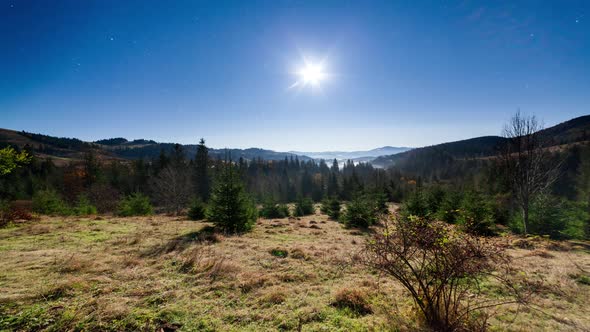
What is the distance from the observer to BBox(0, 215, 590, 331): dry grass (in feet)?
13.5

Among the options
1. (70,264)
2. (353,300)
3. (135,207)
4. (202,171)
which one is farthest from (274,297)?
(202,171)

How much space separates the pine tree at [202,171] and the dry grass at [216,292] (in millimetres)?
36357

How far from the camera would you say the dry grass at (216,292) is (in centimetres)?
412

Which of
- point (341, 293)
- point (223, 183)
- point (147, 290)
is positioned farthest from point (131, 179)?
point (341, 293)

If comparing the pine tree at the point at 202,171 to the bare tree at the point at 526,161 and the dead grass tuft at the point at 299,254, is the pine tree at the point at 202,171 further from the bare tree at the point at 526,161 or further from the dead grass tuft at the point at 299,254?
the bare tree at the point at 526,161

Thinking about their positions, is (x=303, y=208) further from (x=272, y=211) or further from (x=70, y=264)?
(x=70, y=264)

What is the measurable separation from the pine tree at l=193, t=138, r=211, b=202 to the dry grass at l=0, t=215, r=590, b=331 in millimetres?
36357

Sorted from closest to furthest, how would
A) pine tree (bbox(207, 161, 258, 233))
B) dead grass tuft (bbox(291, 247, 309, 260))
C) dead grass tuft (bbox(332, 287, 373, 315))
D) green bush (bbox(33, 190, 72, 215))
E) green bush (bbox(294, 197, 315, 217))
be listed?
dead grass tuft (bbox(332, 287, 373, 315))
dead grass tuft (bbox(291, 247, 309, 260))
pine tree (bbox(207, 161, 258, 233))
green bush (bbox(33, 190, 72, 215))
green bush (bbox(294, 197, 315, 217))

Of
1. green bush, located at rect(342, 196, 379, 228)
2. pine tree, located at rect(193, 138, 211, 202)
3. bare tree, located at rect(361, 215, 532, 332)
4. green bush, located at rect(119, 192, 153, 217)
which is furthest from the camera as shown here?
pine tree, located at rect(193, 138, 211, 202)

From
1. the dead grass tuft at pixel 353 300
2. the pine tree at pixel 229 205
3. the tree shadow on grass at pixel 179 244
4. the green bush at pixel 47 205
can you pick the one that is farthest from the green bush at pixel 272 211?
the dead grass tuft at pixel 353 300

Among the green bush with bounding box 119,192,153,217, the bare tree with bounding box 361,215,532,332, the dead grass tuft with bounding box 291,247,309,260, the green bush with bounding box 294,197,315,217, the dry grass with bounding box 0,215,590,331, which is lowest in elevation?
the green bush with bounding box 294,197,315,217

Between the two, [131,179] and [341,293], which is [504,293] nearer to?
[341,293]

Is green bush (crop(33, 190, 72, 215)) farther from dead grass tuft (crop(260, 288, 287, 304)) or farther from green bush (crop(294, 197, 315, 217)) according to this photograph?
dead grass tuft (crop(260, 288, 287, 304))

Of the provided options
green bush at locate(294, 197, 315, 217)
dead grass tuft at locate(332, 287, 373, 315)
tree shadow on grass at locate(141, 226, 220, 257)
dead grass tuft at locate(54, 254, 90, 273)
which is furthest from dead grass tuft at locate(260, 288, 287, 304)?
green bush at locate(294, 197, 315, 217)
